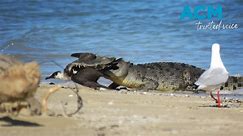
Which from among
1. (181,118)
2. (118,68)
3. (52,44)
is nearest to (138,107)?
(181,118)

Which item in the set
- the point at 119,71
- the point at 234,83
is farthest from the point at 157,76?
the point at 234,83

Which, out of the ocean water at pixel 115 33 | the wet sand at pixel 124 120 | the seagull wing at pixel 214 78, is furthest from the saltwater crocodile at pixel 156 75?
the wet sand at pixel 124 120

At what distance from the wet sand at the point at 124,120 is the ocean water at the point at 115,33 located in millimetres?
3046

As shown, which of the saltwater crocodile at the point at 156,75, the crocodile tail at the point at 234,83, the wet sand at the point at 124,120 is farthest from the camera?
the saltwater crocodile at the point at 156,75

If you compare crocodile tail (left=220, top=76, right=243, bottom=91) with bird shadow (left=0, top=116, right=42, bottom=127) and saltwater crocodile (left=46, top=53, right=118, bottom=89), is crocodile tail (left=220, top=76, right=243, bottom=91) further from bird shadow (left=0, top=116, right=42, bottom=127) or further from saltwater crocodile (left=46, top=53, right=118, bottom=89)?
bird shadow (left=0, top=116, right=42, bottom=127)

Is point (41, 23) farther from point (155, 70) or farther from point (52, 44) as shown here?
point (155, 70)

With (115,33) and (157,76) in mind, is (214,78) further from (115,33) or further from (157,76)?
(115,33)

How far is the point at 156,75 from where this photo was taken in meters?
9.71

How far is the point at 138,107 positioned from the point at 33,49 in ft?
22.9

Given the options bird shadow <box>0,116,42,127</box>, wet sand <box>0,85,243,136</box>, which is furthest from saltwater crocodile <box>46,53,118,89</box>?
bird shadow <box>0,116,42,127</box>

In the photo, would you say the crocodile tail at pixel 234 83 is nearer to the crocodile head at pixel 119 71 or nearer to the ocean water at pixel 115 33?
the ocean water at pixel 115 33

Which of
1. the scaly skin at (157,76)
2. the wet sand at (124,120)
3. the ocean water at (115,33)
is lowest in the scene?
the wet sand at (124,120)

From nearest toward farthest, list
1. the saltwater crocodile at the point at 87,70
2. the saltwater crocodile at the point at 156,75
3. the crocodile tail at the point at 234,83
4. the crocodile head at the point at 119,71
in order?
the saltwater crocodile at the point at 87,70 < the crocodile tail at the point at 234,83 < the crocodile head at the point at 119,71 < the saltwater crocodile at the point at 156,75

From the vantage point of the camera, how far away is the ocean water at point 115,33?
11258 millimetres
